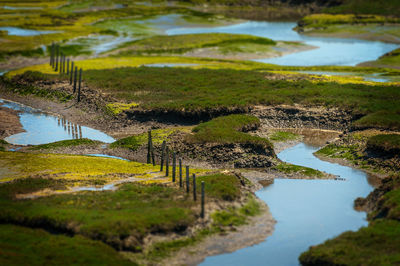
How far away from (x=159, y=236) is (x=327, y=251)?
1038 centimetres

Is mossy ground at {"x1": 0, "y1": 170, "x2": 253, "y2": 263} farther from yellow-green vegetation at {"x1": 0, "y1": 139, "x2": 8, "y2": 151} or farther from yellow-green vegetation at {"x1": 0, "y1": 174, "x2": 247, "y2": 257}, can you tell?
yellow-green vegetation at {"x1": 0, "y1": 139, "x2": 8, "y2": 151}

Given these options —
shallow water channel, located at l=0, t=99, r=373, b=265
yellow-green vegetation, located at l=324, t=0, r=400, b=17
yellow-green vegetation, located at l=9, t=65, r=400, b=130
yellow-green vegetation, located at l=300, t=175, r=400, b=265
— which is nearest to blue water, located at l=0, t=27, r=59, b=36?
yellow-green vegetation, located at l=9, t=65, r=400, b=130

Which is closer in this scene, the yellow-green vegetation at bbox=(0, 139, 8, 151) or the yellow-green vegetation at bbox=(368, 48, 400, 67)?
the yellow-green vegetation at bbox=(0, 139, 8, 151)

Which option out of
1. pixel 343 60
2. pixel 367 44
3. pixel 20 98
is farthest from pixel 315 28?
pixel 20 98

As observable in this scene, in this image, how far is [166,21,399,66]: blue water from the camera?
112m

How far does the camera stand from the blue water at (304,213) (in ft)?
121

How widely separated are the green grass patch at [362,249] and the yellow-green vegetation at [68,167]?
18.5 m

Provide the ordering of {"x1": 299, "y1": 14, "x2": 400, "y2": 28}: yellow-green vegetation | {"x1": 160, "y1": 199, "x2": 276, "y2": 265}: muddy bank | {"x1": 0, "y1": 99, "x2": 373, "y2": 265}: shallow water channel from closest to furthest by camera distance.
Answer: {"x1": 160, "y1": 199, "x2": 276, "y2": 265}: muddy bank → {"x1": 0, "y1": 99, "x2": 373, "y2": 265}: shallow water channel → {"x1": 299, "y1": 14, "x2": 400, "y2": 28}: yellow-green vegetation

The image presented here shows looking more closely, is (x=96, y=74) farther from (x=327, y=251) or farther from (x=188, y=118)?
(x=327, y=251)

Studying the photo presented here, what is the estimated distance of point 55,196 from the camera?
A: 4159cm

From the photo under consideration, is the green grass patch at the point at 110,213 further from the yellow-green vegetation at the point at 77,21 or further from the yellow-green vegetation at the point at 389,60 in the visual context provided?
→ the yellow-green vegetation at the point at 77,21

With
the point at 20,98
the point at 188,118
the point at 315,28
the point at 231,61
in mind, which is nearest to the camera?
the point at 188,118

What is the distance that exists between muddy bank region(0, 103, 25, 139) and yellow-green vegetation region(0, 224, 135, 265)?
3143 cm

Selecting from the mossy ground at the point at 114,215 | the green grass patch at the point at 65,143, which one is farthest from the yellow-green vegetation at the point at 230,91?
the mossy ground at the point at 114,215
